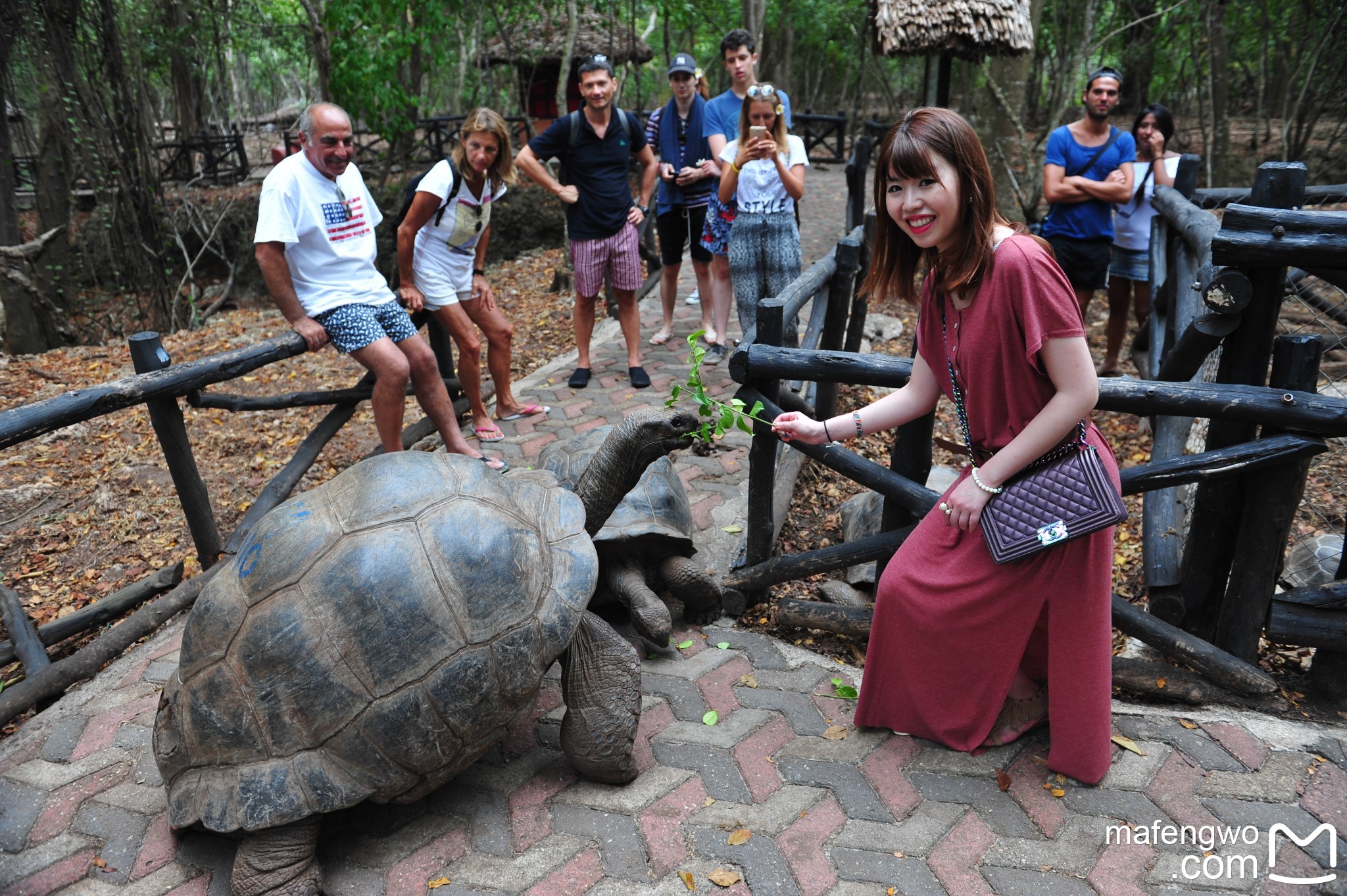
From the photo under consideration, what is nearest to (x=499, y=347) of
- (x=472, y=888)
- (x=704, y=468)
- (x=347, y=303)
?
(x=347, y=303)

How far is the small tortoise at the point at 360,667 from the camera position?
8.08 feet

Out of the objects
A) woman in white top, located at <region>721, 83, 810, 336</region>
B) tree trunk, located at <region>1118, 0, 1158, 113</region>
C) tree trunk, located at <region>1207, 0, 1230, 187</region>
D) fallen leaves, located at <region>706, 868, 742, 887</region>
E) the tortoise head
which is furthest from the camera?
tree trunk, located at <region>1118, 0, 1158, 113</region>

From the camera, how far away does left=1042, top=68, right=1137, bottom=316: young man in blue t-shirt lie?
5.79 m

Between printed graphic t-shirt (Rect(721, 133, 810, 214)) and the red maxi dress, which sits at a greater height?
printed graphic t-shirt (Rect(721, 133, 810, 214))

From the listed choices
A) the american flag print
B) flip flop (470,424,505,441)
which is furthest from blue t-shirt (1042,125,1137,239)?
the american flag print

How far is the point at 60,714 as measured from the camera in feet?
11.1

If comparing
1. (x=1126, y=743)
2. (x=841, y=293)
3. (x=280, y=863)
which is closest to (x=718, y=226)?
(x=841, y=293)

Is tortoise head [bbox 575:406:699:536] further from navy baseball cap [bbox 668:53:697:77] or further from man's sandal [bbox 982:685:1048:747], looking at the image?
navy baseball cap [bbox 668:53:697:77]

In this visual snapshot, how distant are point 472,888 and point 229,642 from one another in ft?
3.41

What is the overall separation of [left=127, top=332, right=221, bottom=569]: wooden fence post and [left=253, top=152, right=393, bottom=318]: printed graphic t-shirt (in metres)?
0.77

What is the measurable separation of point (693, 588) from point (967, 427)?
1.60 m

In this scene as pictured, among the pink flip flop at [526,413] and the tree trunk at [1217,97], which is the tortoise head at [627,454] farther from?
the tree trunk at [1217,97]

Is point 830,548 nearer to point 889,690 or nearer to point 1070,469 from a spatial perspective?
point 889,690

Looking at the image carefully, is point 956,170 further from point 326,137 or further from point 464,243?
point 464,243
